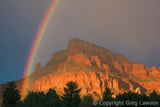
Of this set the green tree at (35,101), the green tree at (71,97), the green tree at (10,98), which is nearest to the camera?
the green tree at (35,101)

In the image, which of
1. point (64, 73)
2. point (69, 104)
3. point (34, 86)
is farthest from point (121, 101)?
point (34, 86)

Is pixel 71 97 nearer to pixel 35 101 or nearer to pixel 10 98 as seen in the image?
pixel 35 101

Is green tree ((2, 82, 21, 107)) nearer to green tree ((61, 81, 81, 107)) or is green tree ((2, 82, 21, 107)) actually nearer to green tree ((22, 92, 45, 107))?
green tree ((22, 92, 45, 107))

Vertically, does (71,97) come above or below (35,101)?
above

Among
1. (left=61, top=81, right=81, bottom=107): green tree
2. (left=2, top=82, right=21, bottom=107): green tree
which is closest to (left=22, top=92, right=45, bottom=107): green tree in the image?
(left=2, top=82, right=21, bottom=107): green tree

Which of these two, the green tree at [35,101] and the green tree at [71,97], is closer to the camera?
the green tree at [35,101]

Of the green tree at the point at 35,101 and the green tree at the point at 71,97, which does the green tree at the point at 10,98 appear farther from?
the green tree at the point at 71,97

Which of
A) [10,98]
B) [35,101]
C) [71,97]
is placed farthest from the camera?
[10,98]

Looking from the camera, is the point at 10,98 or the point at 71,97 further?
the point at 10,98

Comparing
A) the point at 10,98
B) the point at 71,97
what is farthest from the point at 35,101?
the point at 10,98

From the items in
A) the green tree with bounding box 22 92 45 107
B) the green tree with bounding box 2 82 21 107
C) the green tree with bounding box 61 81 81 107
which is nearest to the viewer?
the green tree with bounding box 22 92 45 107

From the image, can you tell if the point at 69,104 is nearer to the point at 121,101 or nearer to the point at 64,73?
the point at 121,101

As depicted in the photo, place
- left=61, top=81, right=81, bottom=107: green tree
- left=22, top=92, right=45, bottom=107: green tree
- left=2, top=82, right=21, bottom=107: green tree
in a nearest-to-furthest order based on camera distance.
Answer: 1. left=22, top=92, right=45, bottom=107: green tree
2. left=61, top=81, right=81, bottom=107: green tree
3. left=2, top=82, right=21, bottom=107: green tree

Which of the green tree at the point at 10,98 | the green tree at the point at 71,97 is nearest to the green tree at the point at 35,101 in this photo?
the green tree at the point at 10,98
